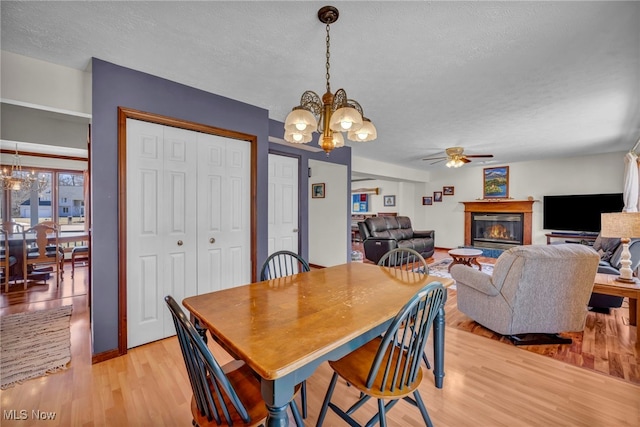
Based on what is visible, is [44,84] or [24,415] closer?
[24,415]

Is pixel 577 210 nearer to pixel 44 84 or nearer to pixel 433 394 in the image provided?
pixel 433 394

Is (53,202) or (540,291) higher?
(53,202)

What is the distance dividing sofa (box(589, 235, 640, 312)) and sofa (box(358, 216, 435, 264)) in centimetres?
280

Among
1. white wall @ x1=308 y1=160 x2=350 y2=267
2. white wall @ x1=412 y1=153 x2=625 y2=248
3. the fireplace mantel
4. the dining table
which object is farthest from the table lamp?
the fireplace mantel

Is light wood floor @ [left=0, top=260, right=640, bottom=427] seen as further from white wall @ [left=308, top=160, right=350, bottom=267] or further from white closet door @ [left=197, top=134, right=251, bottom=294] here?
white wall @ [left=308, top=160, right=350, bottom=267]

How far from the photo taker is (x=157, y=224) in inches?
96.6

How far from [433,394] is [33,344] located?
128 inches

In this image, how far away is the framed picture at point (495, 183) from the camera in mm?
6836

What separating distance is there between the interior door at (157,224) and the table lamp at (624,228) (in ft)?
12.5

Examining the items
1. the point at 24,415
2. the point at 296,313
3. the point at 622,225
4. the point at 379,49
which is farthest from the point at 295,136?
the point at 622,225

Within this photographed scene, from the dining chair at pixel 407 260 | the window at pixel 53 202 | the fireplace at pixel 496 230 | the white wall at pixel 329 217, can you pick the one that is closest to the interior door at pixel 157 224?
the dining chair at pixel 407 260

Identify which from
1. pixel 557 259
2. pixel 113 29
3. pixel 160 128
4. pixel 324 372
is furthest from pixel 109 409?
pixel 557 259

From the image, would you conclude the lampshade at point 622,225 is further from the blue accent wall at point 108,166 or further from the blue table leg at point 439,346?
the blue accent wall at point 108,166

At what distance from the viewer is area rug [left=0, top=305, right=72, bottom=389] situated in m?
1.98
